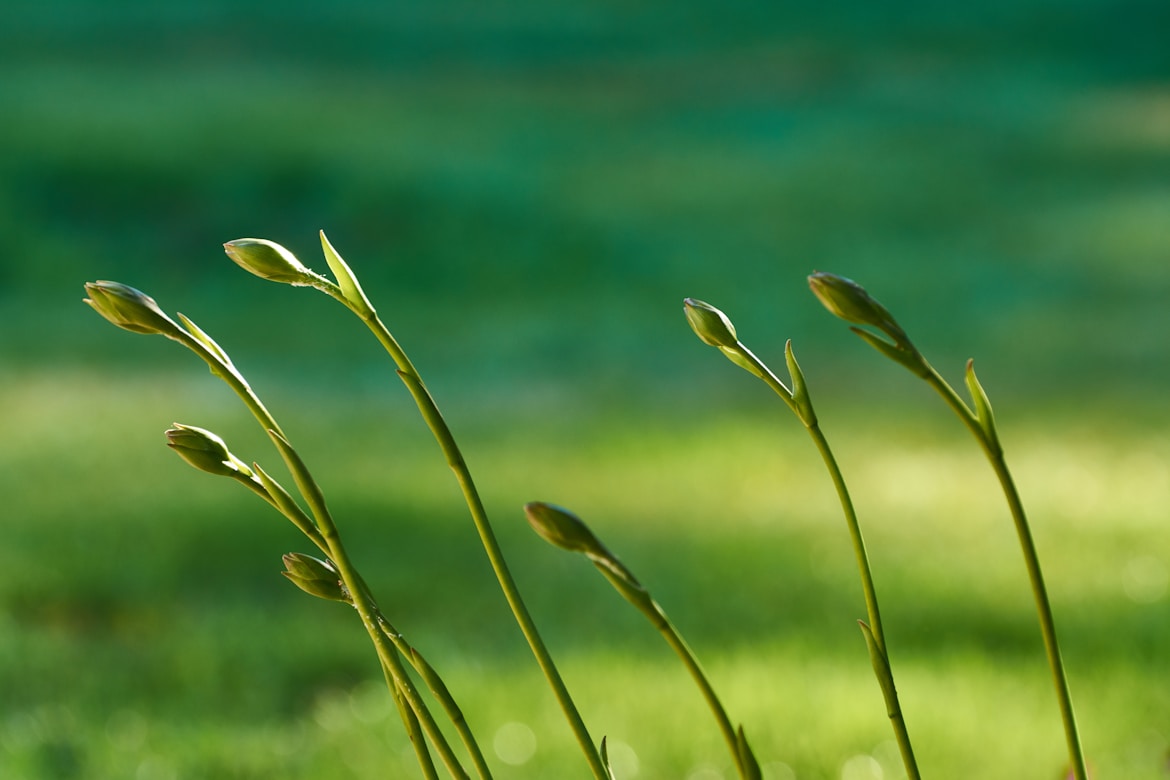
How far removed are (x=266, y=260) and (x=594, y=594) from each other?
288 centimetres

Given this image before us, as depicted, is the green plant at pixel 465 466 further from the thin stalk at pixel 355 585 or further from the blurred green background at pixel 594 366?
the blurred green background at pixel 594 366

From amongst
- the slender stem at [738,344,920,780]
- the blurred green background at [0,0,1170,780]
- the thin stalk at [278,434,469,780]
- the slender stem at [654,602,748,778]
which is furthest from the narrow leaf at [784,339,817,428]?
the blurred green background at [0,0,1170,780]

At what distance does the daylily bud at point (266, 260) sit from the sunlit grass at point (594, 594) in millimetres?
1634

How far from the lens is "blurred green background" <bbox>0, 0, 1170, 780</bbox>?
2.55 metres

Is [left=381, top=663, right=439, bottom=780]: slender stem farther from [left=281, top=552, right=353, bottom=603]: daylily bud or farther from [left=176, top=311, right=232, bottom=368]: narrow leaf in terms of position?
[left=176, top=311, right=232, bottom=368]: narrow leaf

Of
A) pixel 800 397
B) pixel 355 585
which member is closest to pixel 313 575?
pixel 355 585

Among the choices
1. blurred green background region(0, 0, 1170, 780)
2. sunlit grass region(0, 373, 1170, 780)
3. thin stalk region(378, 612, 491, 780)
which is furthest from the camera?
blurred green background region(0, 0, 1170, 780)

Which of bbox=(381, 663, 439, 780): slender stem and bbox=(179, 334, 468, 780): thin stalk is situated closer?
bbox=(179, 334, 468, 780): thin stalk

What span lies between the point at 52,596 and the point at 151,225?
5957 mm

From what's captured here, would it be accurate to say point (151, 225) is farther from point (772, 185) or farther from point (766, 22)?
point (766, 22)

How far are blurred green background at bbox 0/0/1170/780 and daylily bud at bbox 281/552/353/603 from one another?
1541 millimetres

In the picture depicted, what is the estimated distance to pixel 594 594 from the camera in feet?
11.2

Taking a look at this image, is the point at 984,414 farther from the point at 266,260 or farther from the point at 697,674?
the point at 266,260

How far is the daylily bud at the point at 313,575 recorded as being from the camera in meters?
0.63
